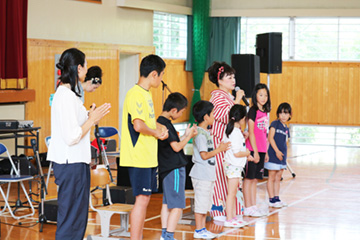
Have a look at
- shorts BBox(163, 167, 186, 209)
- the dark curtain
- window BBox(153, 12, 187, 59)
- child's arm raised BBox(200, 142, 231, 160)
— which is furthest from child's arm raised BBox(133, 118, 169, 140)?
the dark curtain

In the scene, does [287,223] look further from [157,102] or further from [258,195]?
[157,102]

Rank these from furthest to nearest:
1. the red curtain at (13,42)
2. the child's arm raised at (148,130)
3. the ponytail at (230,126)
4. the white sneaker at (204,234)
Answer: the red curtain at (13,42) < the ponytail at (230,126) < the white sneaker at (204,234) < the child's arm raised at (148,130)

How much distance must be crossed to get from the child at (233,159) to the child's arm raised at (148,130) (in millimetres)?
1315

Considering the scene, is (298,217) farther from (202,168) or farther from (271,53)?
(271,53)

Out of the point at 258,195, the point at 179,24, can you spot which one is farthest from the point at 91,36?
the point at 258,195

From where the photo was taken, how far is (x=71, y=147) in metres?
3.32

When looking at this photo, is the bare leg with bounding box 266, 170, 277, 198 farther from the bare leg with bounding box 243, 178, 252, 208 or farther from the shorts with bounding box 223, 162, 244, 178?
the shorts with bounding box 223, 162, 244, 178

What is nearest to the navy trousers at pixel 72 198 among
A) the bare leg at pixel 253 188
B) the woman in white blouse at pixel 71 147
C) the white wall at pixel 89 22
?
the woman in white blouse at pixel 71 147

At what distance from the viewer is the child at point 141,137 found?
161 inches

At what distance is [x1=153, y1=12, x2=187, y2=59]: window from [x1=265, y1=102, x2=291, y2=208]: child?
7.54 m

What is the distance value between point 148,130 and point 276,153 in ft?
8.71

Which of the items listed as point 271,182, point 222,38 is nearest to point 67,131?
point 271,182

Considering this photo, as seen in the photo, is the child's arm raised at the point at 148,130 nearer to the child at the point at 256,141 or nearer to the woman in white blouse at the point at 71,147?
the woman in white blouse at the point at 71,147

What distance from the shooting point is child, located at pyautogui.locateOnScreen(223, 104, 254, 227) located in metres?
5.40
